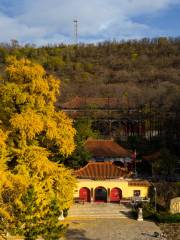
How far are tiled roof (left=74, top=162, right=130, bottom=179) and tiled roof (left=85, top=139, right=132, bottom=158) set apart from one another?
487 centimetres

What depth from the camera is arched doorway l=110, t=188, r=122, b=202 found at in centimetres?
3055

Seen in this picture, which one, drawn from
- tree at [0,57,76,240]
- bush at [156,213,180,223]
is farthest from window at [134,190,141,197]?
tree at [0,57,76,240]

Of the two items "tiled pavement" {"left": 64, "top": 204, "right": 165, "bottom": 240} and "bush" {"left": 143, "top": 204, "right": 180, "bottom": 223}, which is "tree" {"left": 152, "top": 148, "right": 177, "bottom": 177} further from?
"bush" {"left": 143, "top": 204, "right": 180, "bottom": 223}

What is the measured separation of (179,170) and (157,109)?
18083mm

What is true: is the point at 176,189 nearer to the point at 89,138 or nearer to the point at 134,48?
the point at 89,138

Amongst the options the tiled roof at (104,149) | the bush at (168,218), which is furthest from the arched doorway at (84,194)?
the tiled roof at (104,149)

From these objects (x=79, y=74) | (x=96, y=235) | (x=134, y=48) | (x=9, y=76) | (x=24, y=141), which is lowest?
(x=96, y=235)

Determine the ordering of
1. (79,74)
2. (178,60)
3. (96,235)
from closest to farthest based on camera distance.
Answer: (96,235) → (79,74) → (178,60)

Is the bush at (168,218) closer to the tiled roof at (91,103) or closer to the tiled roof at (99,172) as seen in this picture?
the tiled roof at (99,172)

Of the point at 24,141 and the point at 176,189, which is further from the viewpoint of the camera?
the point at 176,189

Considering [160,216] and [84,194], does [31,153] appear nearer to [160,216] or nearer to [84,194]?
[160,216]

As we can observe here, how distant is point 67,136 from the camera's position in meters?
21.0

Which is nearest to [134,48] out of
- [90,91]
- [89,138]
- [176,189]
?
[90,91]

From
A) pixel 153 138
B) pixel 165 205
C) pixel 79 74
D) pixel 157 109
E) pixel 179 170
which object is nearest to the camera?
pixel 165 205
